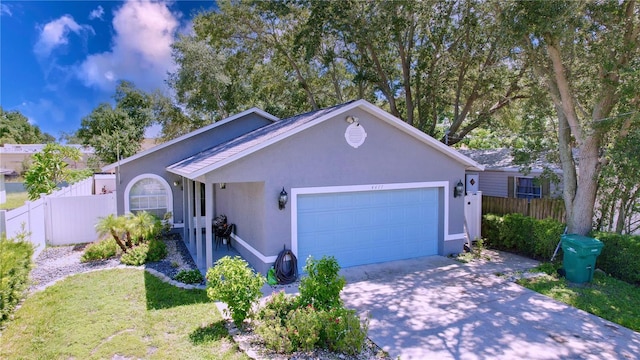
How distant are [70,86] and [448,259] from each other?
84.2ft

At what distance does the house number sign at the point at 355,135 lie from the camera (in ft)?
32.7

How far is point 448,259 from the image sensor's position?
1122 centimetres

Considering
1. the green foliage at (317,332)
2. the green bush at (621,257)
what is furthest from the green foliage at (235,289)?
the green bush at (621,257)

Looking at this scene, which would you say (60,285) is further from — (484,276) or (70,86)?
(70,86)

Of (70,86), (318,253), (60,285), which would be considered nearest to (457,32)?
(318,253)

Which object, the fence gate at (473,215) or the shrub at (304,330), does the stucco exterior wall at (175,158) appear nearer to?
the fence gate at (473,215)

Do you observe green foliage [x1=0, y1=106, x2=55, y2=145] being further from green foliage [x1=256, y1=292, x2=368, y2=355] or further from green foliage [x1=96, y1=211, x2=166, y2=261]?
green foliage [x1=256, y1=292, x2=368, y2=355]

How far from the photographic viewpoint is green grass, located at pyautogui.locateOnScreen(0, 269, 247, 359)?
5.76m

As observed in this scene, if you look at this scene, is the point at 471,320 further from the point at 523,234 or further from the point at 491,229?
the point at 491,229

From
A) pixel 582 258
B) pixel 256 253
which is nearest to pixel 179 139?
pixel 256 253

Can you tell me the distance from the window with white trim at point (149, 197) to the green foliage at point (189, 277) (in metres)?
6.62

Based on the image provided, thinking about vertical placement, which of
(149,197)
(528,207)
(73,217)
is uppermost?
(149,197)

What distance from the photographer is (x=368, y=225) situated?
10594 millimetres

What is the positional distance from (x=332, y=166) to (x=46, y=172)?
14.9 m
